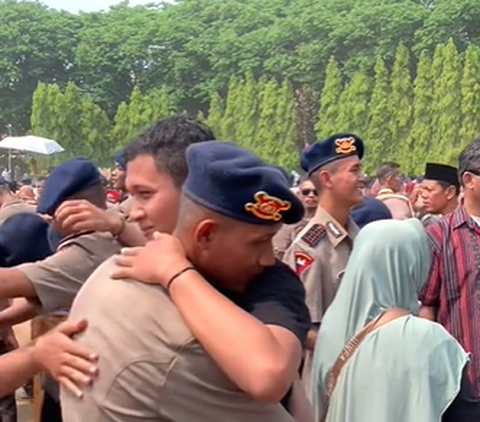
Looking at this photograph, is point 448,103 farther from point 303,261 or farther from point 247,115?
point 303,261

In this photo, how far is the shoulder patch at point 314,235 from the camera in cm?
420

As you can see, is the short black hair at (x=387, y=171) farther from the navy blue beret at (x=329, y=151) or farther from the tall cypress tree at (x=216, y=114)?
the tall cypress tree at (x=216, y=114)

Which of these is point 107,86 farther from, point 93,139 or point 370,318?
point 370,318

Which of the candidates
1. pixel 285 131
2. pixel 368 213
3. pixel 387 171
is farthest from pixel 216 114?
pixel 368 213

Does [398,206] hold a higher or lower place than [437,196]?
lower

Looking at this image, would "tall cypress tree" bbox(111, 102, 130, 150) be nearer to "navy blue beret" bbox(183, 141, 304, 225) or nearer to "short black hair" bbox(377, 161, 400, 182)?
"short black hair" bbox(377, 161, 400, 182)

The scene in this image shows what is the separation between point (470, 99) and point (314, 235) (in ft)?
111

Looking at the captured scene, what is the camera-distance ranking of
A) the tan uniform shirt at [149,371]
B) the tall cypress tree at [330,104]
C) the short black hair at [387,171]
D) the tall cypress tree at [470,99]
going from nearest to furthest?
1. the tan uniform shirt at [149,371]
2. the short black hair at [387,171]
3. the tall cypress tree at [470,99]
4. the tall cypress tree at [330,104]

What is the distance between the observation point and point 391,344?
256 centimetres

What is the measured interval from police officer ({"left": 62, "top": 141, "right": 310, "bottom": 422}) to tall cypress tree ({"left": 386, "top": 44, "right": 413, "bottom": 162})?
1496 inches

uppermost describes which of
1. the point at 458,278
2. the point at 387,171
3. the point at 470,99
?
the point at 458,278

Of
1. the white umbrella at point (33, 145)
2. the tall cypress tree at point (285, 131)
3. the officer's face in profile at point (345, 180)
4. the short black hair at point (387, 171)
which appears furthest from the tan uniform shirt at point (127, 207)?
the tall cypress tree at point (285, 131)

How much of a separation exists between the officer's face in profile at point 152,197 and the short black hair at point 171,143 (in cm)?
2

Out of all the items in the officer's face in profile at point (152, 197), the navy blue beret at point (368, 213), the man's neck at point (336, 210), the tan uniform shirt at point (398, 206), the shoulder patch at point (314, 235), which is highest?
the officer's face in profile at point (152, 197)
